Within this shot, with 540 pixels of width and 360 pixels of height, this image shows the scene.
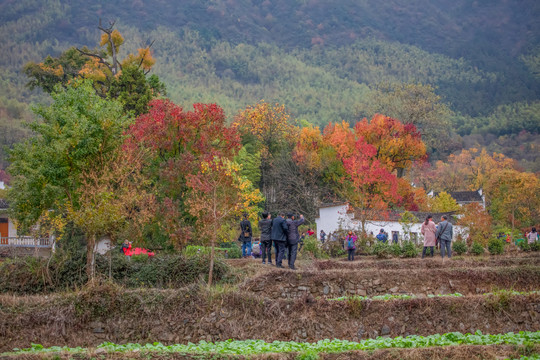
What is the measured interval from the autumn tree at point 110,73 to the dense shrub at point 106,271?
22555 millimetres

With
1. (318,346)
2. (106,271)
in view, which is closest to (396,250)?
(106,271)

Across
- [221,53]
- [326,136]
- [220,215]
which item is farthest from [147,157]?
[221,53]

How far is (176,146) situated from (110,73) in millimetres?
22746

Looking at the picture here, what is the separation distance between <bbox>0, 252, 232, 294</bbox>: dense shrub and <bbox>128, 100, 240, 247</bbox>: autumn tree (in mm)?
6323

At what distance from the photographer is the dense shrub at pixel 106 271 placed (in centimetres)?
1936

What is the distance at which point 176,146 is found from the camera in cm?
3102

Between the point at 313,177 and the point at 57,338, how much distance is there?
36.0 meters

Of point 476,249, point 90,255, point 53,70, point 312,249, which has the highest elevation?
point 53,70

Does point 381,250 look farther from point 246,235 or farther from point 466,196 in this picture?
point 466,196

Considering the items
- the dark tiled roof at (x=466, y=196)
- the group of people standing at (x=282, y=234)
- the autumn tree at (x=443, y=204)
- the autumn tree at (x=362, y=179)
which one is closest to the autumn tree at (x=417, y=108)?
the autumn tree at (x=443, y=204)

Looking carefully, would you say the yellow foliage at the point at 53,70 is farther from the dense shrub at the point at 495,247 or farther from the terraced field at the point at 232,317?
the dense shrub at the point at 495,247

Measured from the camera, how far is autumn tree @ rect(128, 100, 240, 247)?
93.3ft

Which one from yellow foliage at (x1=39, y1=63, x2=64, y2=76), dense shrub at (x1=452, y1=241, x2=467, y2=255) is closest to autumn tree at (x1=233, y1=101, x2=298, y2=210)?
yellow foliage at (x1=39, y1=63, x2=64, y2=76)

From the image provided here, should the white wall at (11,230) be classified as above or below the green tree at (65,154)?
below
